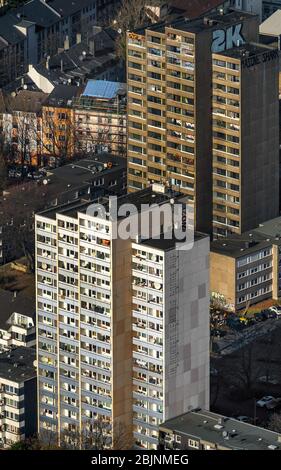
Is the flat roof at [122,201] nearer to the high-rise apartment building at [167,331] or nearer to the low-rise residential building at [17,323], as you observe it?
the high-rise apartment building at [167,331]

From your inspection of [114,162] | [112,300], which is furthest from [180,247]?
[114,162]

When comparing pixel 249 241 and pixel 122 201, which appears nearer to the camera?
pixel 122 201

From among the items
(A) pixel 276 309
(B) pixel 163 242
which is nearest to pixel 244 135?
(A) pixel 276 309

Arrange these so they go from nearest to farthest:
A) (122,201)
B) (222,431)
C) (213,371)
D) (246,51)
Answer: (222,431), (122,201), (213,371), (246,51)

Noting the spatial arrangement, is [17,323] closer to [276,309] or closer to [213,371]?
[213,371]
